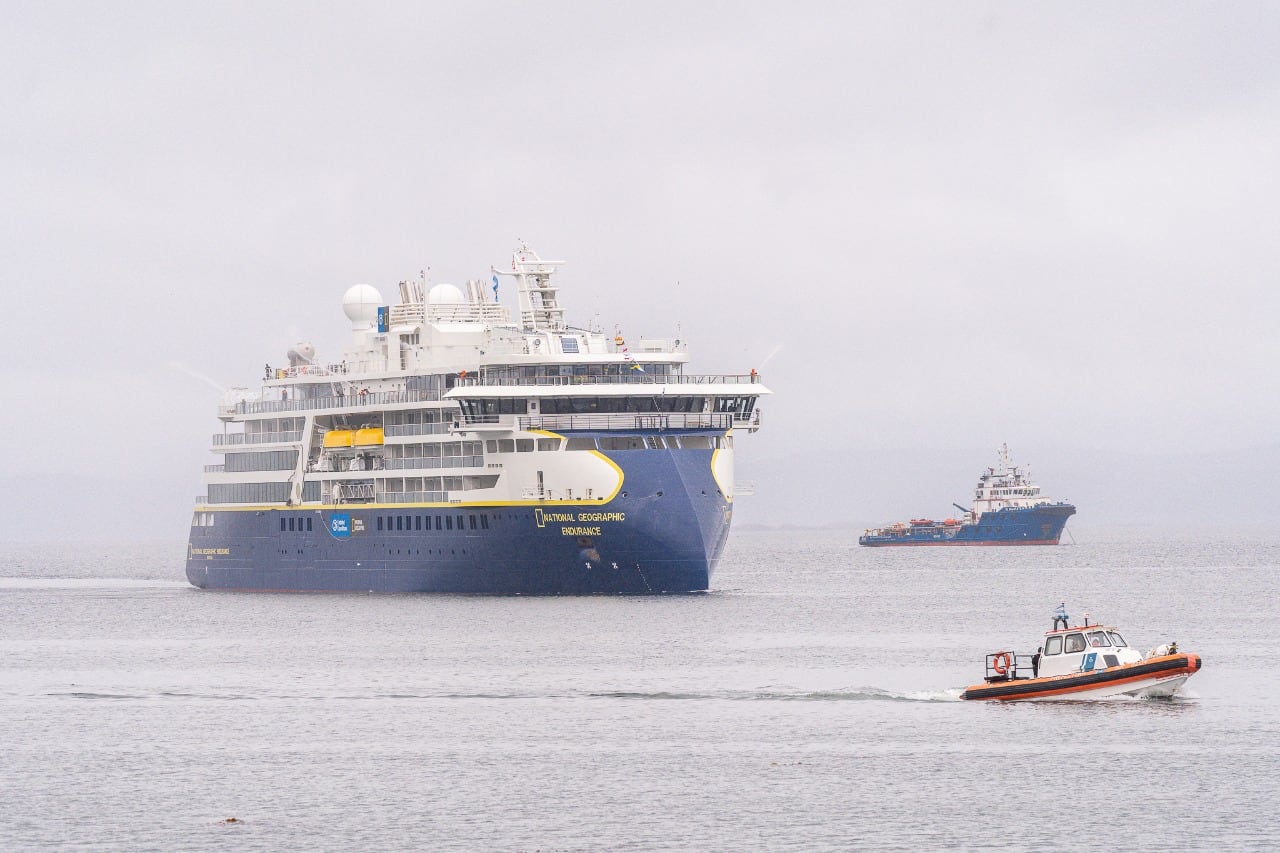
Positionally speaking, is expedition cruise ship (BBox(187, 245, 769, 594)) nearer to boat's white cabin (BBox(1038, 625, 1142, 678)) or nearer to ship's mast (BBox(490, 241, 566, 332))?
ship's mast (BBox(490, 241, 566, 332))

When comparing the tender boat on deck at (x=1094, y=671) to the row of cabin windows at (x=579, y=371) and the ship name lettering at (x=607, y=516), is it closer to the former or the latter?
the ship name lettering at (x=607, y=516)

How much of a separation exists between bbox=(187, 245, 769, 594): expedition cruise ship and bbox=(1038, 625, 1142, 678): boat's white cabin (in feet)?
106

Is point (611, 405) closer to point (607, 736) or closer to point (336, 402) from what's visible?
point (336, 402)

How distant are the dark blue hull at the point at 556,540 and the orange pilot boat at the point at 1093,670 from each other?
104 feet

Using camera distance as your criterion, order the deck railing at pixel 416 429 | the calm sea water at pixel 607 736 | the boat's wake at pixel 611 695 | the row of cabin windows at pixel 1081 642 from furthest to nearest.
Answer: the deck railing at pixel 416 429 → the boat's wake at pixel 611 695 → the row of cabin windows at pixel 1081 642 → the calm sea water at pixel 607 736

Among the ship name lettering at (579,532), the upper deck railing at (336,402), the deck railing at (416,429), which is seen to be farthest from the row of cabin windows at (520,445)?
the upper deck railing at (336,402)

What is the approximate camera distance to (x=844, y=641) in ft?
258

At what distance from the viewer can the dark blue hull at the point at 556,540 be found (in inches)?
3492

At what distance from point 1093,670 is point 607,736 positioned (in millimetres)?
14795

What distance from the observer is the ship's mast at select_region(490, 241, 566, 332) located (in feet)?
335

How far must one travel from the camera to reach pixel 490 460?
306 feet

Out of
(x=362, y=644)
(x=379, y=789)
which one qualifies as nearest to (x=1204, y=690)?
(x=379, y=789)

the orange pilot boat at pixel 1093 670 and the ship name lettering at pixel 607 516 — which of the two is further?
the ship name lettering at pixel 607 516

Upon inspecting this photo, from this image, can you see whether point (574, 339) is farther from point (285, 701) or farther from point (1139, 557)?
point (1139, 557)
